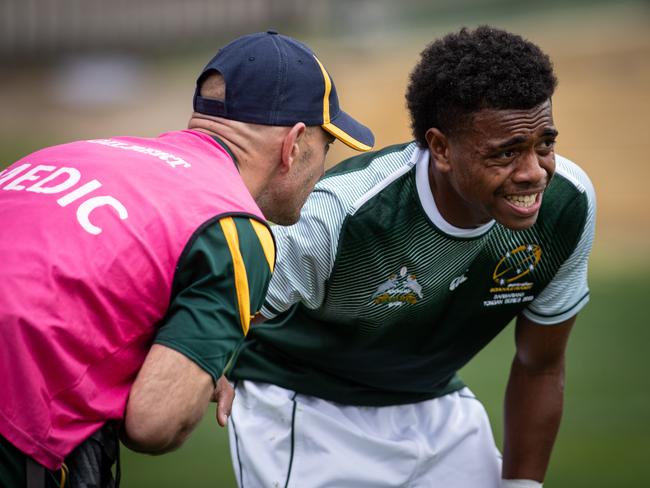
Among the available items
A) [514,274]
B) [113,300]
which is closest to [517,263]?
[514,274]

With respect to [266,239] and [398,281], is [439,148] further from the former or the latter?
[266,239]

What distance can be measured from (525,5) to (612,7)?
1.74 meters

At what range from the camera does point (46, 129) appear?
1945 centimetres

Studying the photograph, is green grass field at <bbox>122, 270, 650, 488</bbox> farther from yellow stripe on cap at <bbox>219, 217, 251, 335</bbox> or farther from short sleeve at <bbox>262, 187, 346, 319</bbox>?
yellow stripe on cap at <bbox>219, 217, 251, 335</bbox>

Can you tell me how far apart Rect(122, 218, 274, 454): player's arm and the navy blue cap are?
62cm

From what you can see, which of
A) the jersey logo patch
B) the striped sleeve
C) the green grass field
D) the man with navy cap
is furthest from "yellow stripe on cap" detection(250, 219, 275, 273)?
the green grass field

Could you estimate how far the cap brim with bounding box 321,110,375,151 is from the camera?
3.78 meters

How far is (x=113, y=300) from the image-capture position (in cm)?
293

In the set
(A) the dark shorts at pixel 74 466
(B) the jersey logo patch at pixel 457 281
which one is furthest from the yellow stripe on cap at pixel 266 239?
(B) the jersey logo patch at pixel 457 281

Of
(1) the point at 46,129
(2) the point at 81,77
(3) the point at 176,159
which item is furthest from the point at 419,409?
(2) the point at 81,77

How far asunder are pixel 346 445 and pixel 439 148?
4.21 ft

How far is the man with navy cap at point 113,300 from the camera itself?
2.88 metres

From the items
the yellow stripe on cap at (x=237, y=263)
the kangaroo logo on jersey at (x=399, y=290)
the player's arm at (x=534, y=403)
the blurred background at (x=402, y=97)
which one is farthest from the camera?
the blurred background at (x=402, y=97)

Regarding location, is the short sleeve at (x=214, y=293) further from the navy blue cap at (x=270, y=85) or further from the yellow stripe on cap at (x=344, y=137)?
the yellow stripe on cap at (x=344, y=137)
